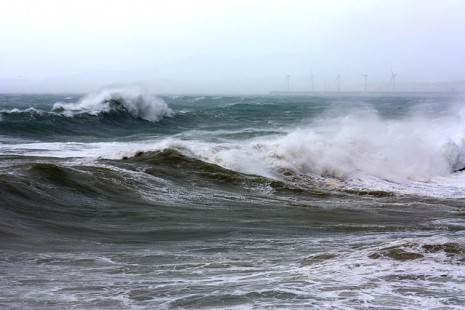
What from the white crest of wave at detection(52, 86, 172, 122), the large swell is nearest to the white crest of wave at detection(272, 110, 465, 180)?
the large swell

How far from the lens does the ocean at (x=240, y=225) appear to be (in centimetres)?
614

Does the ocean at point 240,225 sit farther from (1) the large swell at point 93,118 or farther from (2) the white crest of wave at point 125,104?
(2) the white crest of wave at point 125,104

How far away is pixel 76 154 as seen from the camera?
19.5 meters

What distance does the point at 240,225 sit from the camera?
996 centimetres

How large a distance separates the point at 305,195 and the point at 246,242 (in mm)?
4921

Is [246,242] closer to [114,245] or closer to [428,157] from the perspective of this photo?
[114,245]

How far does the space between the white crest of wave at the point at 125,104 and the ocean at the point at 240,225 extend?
16.6 m

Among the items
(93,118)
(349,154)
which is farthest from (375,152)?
(93,118)

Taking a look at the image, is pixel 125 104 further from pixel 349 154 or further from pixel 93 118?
pixel 349 154

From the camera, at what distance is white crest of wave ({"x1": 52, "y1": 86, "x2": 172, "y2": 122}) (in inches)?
1521

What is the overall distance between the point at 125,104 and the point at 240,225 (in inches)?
1245

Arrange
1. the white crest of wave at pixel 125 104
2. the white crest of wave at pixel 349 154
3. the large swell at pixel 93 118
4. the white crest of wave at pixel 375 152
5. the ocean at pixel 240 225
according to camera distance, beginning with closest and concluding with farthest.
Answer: the ocean at pixel 240 225
the white crest of wave at pixel 349 154
the white crest of wave at pixel 375 152
the large swell at pixel 93 118
the white crest of wave at pixel 125 104

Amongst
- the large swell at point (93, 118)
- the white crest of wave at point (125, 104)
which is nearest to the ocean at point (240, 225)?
the large swell at point (93, 118)

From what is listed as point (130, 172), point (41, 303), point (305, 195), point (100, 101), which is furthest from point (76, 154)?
point (100, 101)
